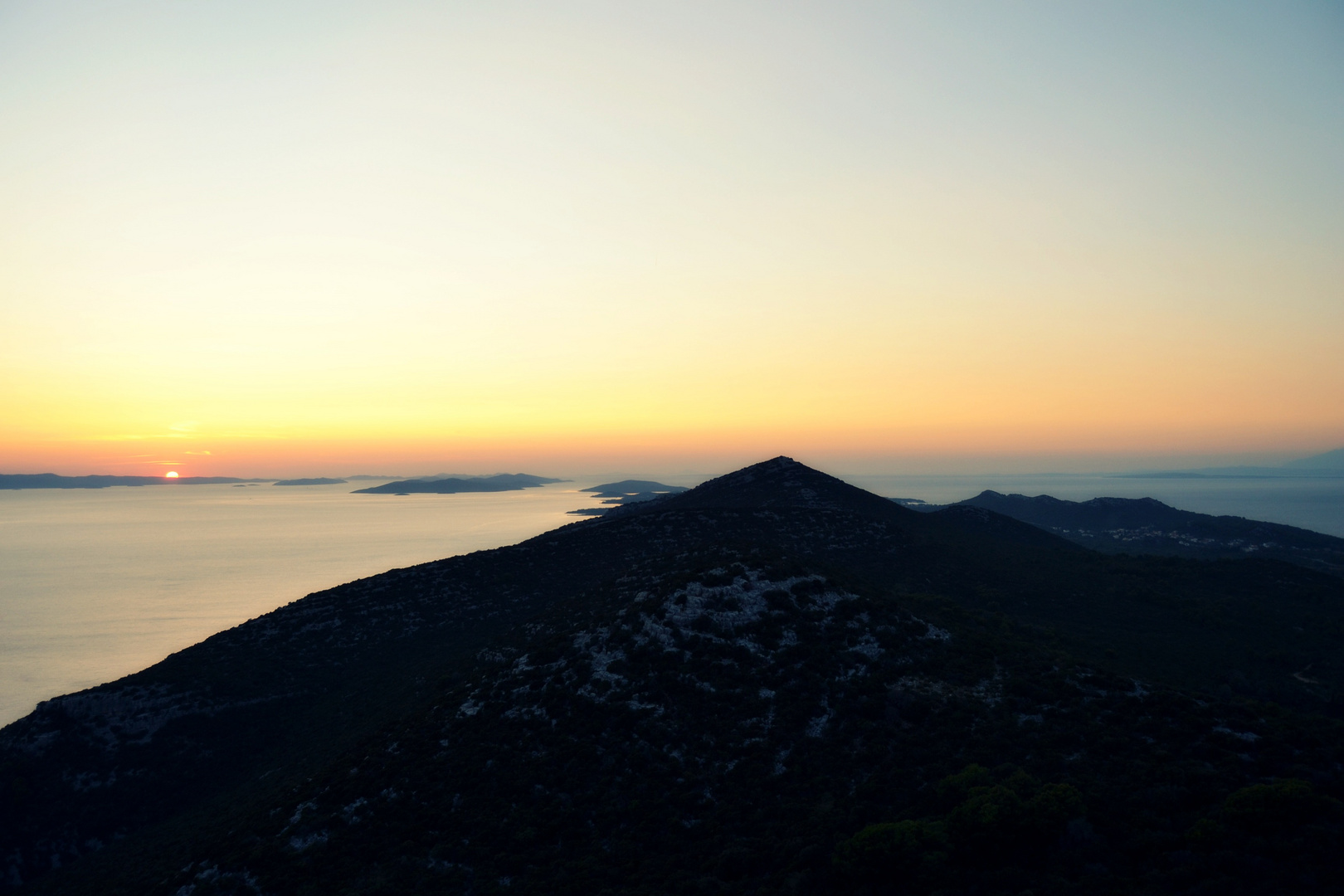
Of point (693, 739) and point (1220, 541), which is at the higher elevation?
point (693, 739)

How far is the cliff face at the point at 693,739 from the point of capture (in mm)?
27484

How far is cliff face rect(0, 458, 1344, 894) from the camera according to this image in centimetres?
2748

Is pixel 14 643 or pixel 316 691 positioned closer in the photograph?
pixel 316 691

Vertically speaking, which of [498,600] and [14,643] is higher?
[498,600]

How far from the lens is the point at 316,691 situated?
200 feet

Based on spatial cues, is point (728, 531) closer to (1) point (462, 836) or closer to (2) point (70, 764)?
(1) point (462, 836)

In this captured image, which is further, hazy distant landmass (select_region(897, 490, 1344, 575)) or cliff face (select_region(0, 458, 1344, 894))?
hazy distant landmass (select_region(897, 490, 1344, 575))

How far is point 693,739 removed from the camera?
37.2 meters

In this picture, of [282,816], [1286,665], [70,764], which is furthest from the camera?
[1286,665]

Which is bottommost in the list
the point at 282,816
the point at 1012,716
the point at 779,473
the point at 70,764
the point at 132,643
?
the point at 132,643

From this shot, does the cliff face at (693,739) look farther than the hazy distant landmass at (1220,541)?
No

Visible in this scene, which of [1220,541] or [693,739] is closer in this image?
[693,739]

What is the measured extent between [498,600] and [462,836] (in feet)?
150

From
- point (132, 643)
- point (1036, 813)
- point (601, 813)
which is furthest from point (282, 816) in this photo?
point (132, 643)
